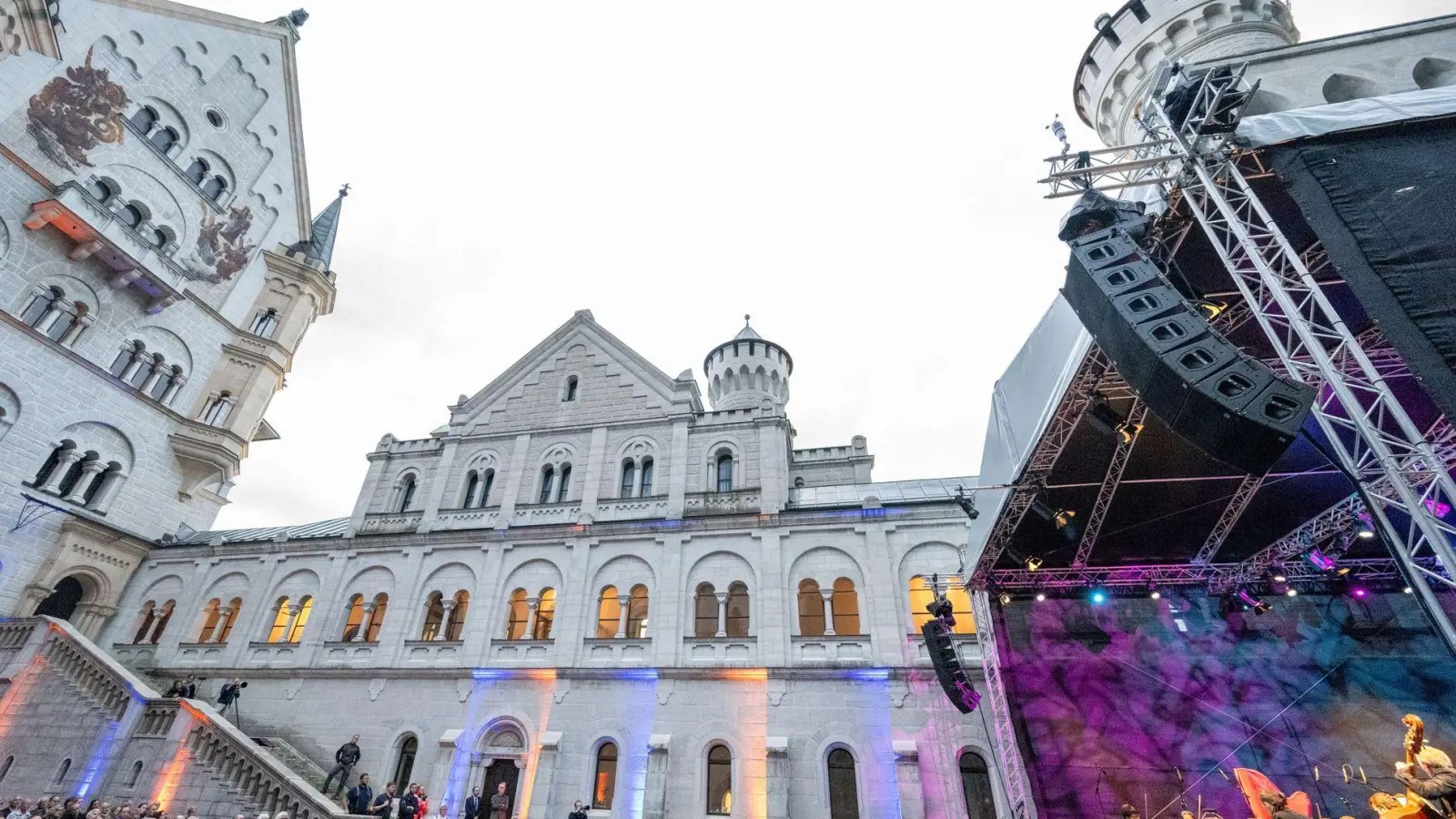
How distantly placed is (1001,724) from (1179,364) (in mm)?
10234

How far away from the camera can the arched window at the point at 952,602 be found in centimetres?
1644

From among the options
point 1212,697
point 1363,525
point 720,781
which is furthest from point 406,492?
point 1363,525

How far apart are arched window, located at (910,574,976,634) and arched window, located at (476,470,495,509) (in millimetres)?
15125

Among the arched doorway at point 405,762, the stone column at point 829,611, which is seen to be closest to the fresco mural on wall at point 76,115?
the arched doorway at point 405,762

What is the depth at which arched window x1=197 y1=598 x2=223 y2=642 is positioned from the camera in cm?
2122

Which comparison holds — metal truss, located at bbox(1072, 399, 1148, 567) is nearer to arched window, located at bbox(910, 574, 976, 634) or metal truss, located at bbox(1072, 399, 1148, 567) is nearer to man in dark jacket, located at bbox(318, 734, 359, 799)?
arched window, located at bbox(910, 574, 976, 634)

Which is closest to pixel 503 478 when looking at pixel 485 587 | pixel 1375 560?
pixel 485 587

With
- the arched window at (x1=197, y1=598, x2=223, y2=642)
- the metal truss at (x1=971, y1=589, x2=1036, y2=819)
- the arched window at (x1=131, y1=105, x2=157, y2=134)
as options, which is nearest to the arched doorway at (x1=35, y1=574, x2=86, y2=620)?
the arched window at (x1=197, y1=598, x2=223, y2=642)

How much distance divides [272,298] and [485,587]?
19.8 m

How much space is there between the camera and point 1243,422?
5840 millimetres

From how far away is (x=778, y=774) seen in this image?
14617 millimetres

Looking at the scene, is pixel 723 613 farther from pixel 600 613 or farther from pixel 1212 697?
pixel 1212 697

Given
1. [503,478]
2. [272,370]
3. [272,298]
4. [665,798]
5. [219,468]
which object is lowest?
[665,798]

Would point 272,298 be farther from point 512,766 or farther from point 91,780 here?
point 512,766
